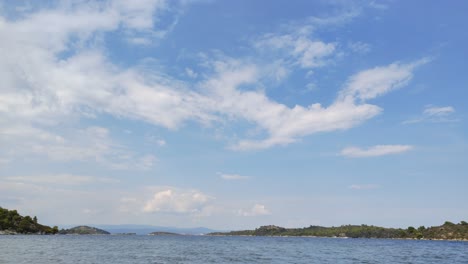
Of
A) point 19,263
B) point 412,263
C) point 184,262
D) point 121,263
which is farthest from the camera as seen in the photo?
point 412,263

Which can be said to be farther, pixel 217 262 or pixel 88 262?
pixel 217 262

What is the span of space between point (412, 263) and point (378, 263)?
8.46 meters

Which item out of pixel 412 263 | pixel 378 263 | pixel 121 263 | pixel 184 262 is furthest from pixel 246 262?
pixel 412 263

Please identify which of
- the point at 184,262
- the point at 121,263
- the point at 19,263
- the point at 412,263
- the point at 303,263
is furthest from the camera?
the point at 412,263

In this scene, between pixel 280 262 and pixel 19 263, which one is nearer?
pixel 19 263

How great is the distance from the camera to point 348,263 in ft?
257

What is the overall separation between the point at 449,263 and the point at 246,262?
46701mm

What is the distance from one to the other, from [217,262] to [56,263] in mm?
27774

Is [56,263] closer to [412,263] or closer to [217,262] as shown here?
[217,262]

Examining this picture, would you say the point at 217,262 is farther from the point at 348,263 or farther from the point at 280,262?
the point at 348,263

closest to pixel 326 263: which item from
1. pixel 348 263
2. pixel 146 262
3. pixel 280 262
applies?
pixel 348 263

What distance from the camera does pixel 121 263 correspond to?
2645 inches

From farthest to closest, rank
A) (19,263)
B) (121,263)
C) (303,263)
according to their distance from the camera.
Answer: (303,263) → (121,263) → (19,263)

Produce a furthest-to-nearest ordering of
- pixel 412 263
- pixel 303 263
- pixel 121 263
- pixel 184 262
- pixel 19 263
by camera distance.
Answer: pixel 412 263 < pixel 303 263 < pixel 184 262 < pixel 121 263 < pixel 19 263
